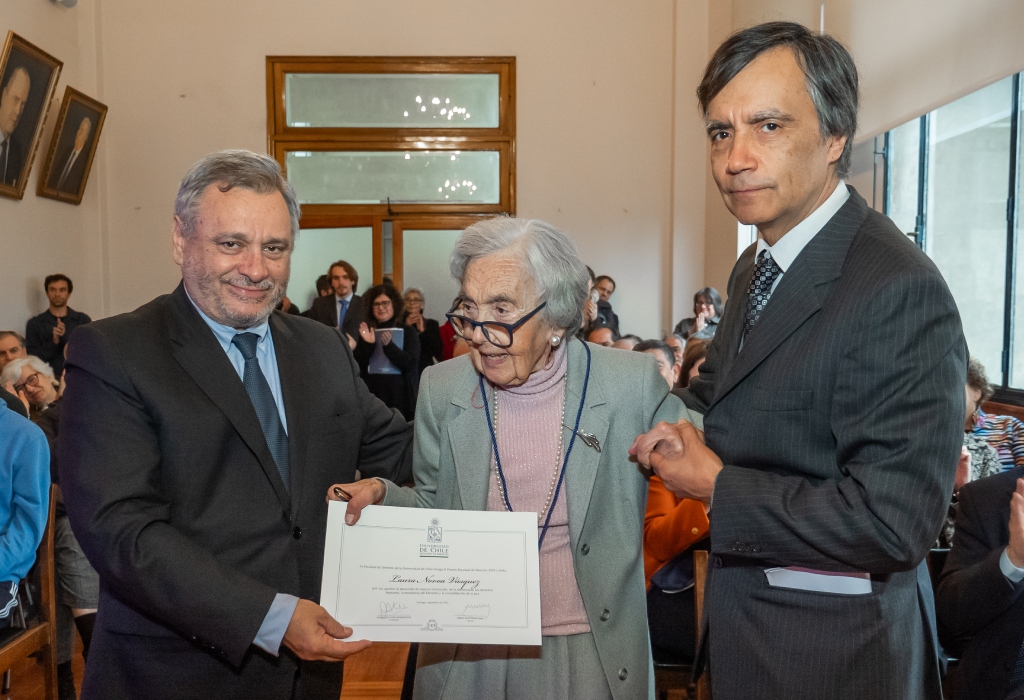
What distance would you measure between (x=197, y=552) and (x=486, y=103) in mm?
10097

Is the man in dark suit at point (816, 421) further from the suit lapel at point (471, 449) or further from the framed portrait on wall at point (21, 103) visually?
the framed portrait on wall at point (21, 103)

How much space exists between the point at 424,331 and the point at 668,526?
7.00 m

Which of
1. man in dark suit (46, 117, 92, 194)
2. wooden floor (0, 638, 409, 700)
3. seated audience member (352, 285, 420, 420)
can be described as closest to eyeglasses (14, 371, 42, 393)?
wooden floor (0, 638, 409, 700)

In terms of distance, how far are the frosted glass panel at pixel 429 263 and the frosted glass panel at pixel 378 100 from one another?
138 cm

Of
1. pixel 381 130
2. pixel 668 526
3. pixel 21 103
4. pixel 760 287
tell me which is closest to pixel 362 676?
pixel 668 526

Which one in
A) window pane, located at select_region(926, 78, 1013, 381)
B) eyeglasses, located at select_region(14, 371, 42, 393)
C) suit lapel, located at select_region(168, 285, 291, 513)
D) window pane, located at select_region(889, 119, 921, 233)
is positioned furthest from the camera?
window pane, located at select_region(889, 119, 921, 233)

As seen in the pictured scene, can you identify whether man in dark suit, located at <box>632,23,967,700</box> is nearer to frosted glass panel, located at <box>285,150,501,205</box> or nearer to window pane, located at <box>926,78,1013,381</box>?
window pane, located at <box>926,78,1013,381</box>

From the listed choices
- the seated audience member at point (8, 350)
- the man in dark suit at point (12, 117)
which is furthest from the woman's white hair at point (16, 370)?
the man in dark suit at point (12, 117)

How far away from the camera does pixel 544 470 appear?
1929mm

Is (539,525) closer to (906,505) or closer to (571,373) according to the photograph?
(571,373)

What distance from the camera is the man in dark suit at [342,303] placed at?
29.8 ft

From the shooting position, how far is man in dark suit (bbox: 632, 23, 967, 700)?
1.32 metres

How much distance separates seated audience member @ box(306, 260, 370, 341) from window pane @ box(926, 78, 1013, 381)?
5.43 metres

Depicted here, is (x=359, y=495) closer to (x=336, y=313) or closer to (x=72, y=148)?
(x=336, y=313)
